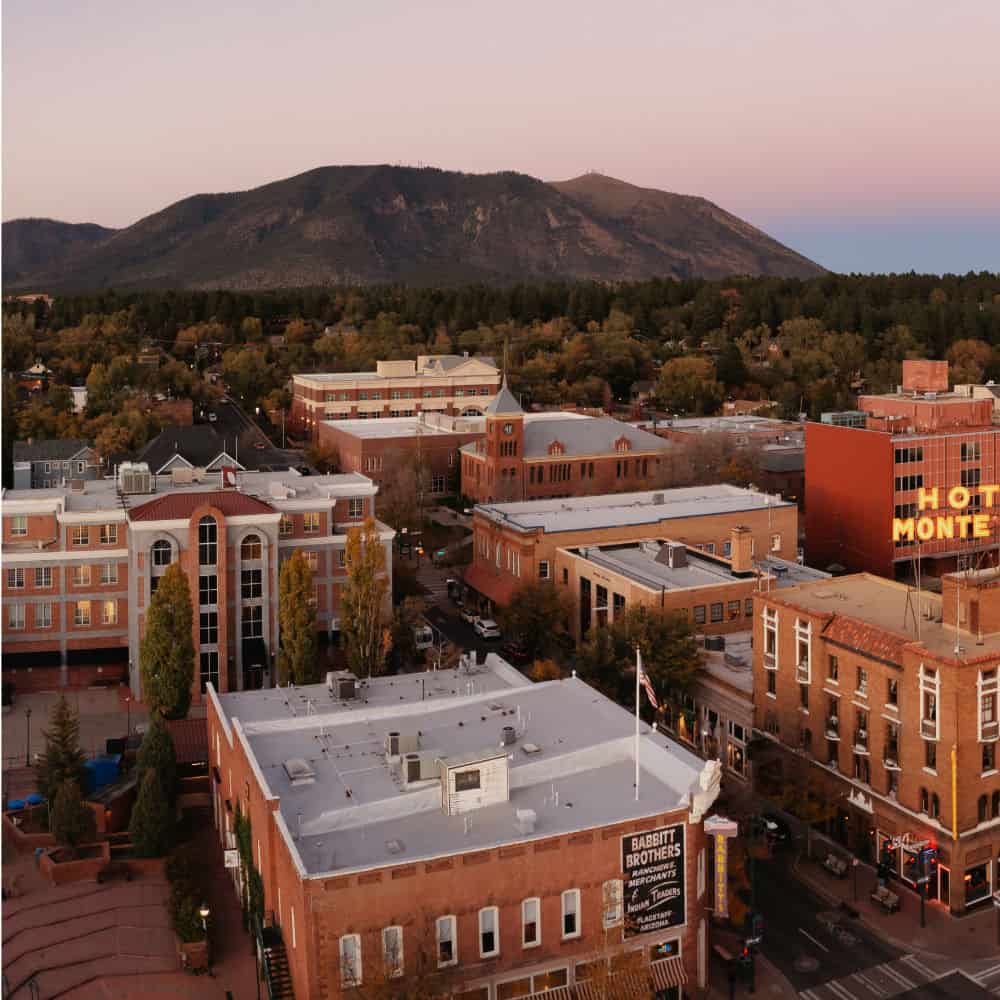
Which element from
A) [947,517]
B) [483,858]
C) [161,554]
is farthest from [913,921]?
[947,517]

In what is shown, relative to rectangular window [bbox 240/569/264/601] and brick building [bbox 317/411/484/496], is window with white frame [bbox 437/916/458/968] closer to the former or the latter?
rectangular window [bbox 240/569/264/601]

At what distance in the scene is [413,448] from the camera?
113125mm

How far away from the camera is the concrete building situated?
103m

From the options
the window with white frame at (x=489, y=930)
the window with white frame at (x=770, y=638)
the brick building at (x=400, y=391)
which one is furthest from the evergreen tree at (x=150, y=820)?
the brick building at (x=400, y=391)

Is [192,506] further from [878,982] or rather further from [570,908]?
[878,982]

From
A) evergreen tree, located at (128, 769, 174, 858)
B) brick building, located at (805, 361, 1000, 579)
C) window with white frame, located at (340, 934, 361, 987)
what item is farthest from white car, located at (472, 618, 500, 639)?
window with white frame, located at (340, 934, 361, 987)

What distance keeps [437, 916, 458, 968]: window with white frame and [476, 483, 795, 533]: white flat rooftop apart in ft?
136

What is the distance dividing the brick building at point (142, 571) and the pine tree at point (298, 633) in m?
4.82

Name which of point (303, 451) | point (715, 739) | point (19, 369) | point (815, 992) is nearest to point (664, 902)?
point (815, 992)

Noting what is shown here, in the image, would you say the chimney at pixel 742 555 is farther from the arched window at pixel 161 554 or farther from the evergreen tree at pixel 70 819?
the evergreen tree at pixel 70 819

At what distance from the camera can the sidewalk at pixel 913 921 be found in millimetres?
39875

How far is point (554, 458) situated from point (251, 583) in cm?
4204

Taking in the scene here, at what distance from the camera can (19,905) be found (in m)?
42.4

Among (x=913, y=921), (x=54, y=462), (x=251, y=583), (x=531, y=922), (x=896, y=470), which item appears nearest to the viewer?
(x=531, y=922)
